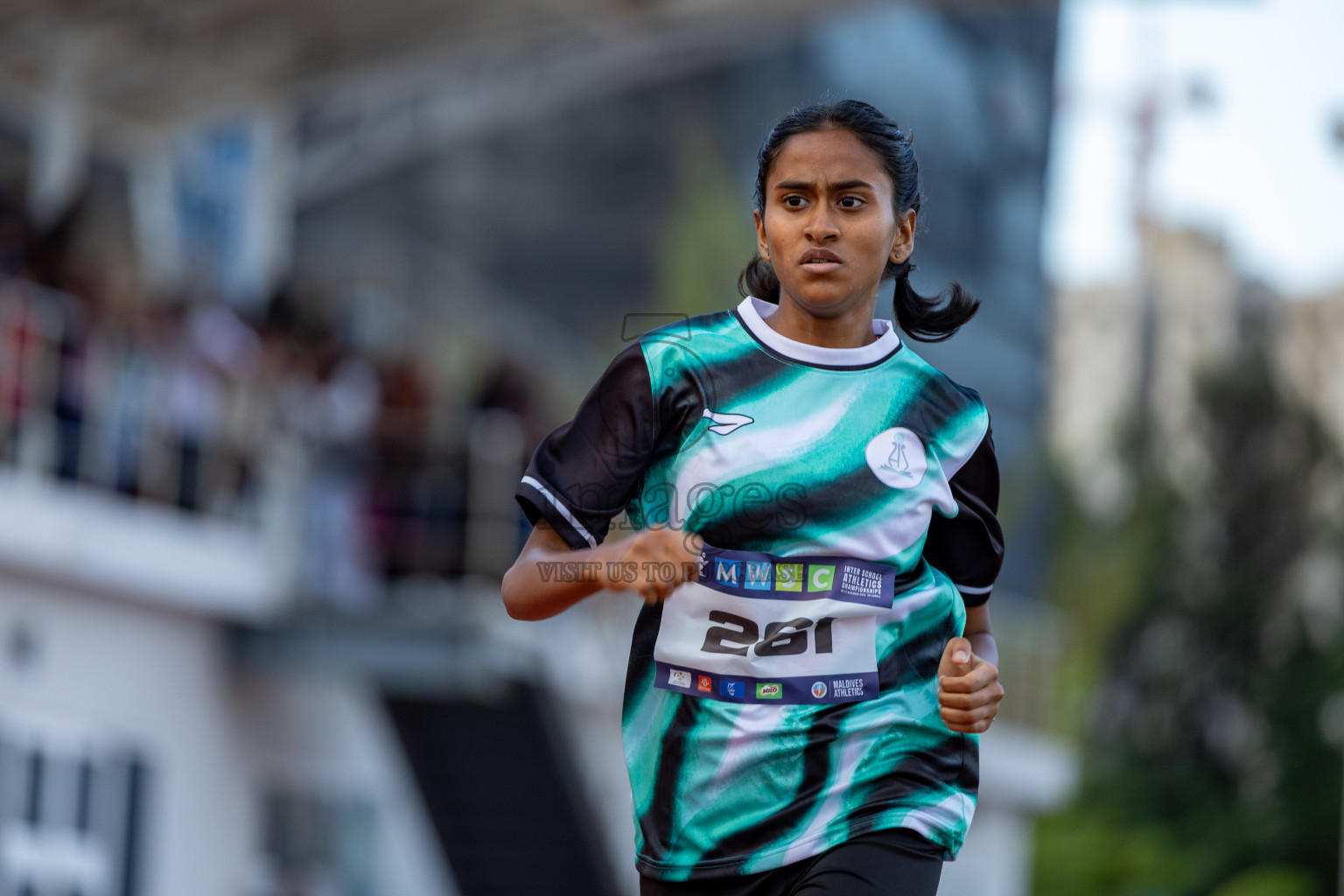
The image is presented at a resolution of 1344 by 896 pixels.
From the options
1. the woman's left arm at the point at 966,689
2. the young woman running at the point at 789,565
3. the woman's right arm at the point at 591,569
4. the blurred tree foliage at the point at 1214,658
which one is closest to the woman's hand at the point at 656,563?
the woman's right arm at the point at 591,569

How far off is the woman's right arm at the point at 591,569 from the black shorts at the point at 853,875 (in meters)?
0.50

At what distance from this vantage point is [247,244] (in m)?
17.8

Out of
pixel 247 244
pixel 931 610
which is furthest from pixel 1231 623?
pixel 931 610

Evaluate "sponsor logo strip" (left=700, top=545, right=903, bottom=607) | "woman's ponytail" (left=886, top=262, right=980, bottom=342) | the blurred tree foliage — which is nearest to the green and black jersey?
"sponsor logo strip" (left=700, top=545, right=903, bottom=607)

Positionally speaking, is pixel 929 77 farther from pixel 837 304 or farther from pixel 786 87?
pixel 837 304

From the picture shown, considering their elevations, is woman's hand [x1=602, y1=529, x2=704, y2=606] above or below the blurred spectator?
below

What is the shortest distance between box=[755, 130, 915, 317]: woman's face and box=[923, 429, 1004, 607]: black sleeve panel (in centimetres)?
38

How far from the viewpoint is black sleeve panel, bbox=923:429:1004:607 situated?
3439 mm

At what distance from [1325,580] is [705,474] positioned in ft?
112

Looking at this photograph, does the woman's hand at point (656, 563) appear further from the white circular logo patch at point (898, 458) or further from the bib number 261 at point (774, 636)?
the white circular logo patch at point (898, 458)

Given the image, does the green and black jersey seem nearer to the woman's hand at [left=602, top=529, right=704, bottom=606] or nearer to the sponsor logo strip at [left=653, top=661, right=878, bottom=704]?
the sponsor logo strip at [left=653, top=661, right=878, bottom=704]

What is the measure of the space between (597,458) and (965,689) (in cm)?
68

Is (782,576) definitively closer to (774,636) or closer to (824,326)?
(774,636)

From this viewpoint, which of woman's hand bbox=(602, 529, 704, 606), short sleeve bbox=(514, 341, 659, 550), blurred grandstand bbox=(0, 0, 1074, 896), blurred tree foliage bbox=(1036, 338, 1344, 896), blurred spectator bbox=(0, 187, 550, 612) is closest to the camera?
woman's hand bbox=(602, 529, 704, 606)
